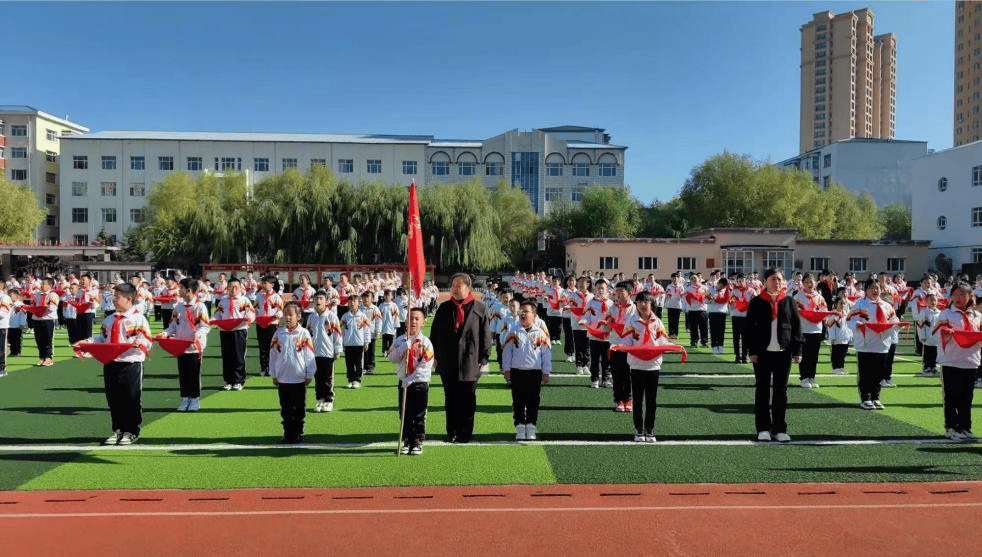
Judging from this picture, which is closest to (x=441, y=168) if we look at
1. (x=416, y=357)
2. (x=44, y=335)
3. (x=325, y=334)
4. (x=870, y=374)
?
(x=44, y=335)

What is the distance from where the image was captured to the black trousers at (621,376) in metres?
10.2

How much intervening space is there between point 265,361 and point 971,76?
116 metres

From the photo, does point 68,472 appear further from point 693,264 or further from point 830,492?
point 693,264

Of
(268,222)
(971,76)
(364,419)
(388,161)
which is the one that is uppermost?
(971,76)

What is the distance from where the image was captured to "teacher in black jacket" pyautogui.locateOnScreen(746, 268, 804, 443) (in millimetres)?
8367

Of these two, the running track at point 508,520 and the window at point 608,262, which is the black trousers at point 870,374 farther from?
the window at point 608,262

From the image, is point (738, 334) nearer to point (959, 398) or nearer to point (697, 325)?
point (697, 325)

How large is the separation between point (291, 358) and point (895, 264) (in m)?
49.3

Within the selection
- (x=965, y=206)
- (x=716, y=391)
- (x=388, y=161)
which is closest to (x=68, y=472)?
(x=716, y=391)

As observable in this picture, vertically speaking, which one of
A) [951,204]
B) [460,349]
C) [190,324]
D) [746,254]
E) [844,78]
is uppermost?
[844,78]

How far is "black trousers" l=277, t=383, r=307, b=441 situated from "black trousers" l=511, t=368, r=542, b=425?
8.13 ft

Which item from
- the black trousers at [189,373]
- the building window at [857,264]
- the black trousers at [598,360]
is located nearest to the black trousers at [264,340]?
the black trousers at [189,373]

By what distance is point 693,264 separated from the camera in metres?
47.4

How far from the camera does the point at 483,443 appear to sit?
8.38 metres
